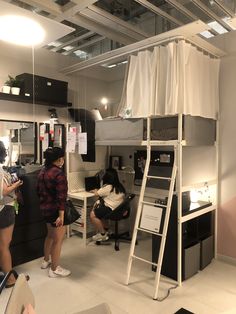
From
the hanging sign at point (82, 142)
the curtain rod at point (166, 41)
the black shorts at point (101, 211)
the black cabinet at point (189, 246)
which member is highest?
the curtain rod at point (166, 41)

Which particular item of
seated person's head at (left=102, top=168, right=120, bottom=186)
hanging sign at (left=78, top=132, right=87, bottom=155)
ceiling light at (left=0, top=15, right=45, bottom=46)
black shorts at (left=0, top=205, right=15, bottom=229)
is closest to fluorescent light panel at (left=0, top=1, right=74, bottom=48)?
ceiling light at (left=0, top=15, right=45, bottom=46)

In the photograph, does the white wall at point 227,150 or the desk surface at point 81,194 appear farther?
the desk surface at point 81,194

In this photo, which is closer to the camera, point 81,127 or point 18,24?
point 18,24

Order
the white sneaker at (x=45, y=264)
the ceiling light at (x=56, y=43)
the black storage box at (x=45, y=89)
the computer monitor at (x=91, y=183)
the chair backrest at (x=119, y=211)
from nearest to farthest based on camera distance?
1. the white sneaker at (x=45, y=264)
2. the black storage box at (x=45, y=89)
3. the chair backrest at (x=119, y=211)
4. the ceiling light at (x=56, y=43)
5. the computer monitor at (x=91, y=183)

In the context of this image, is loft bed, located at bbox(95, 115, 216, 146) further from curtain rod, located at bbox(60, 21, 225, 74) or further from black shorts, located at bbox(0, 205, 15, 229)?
black shorts, located at bbox(0, 205, 15, 229)

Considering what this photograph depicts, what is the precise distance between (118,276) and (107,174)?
1505 millimetres

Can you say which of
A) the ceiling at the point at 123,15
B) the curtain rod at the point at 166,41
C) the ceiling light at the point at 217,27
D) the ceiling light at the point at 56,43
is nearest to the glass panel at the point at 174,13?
the ceiling at the point at 123,15

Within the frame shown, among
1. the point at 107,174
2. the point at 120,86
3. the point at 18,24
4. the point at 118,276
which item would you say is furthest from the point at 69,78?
the point at 118,276

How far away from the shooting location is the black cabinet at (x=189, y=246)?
120 inches

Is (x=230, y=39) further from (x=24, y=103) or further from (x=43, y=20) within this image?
(x=24, y=103)

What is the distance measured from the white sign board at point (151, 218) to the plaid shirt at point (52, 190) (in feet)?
3.01

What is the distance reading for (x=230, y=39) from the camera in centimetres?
340

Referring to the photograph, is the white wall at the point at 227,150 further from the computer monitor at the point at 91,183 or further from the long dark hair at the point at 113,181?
the computer monitor at the point at 91,183

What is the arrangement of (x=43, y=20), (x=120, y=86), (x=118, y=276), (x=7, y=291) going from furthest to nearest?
(x=120, y=86) < (x=118, y=276) < (x=7, y=291) < (x=43, y=20)
